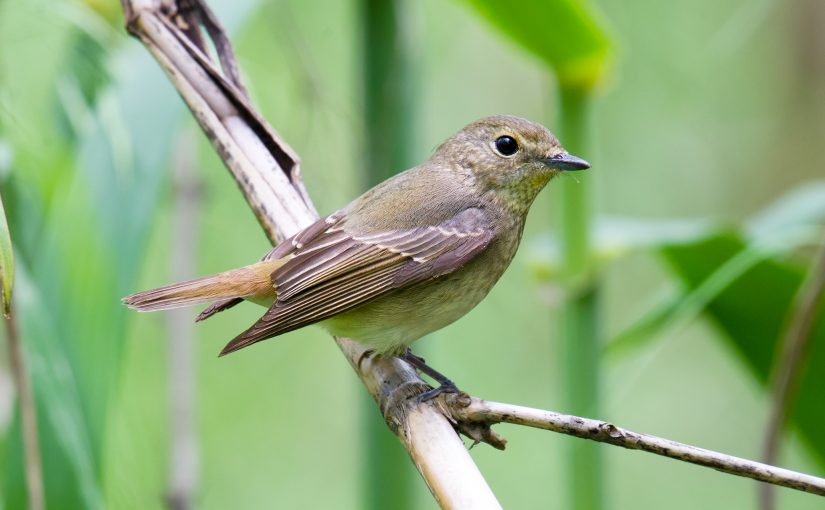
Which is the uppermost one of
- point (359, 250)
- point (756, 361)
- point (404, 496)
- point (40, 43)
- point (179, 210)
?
point (40, 43)

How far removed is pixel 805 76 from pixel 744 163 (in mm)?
570

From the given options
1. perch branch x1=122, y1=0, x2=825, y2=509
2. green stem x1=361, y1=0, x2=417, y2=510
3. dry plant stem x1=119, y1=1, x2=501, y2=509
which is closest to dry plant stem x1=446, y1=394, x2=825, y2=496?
perch branch x1=122, y1=0, x2=825, y2=509

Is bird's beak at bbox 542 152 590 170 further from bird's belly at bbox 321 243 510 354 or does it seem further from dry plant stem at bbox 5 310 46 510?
dry plant stem at bbox 5 310 46 510

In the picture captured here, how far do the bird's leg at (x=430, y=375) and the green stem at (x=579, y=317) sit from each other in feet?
1.35

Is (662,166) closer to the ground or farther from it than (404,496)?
farther from it

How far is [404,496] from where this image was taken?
2.42 m

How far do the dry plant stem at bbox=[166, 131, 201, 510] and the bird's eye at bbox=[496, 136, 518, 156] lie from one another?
882 millimetres

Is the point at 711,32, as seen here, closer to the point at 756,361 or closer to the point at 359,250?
the point at 756,361

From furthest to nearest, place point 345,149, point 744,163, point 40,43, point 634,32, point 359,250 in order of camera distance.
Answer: point 744,163
point 634,32
point 345,149
point 40,43
point 359,250

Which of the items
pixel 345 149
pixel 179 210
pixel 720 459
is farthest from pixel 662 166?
pixel 720 459

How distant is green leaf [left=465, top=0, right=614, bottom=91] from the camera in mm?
2211

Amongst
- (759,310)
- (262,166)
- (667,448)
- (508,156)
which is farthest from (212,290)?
(759,310)

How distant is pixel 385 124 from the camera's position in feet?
8.02

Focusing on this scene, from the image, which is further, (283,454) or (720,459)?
(283,454)
